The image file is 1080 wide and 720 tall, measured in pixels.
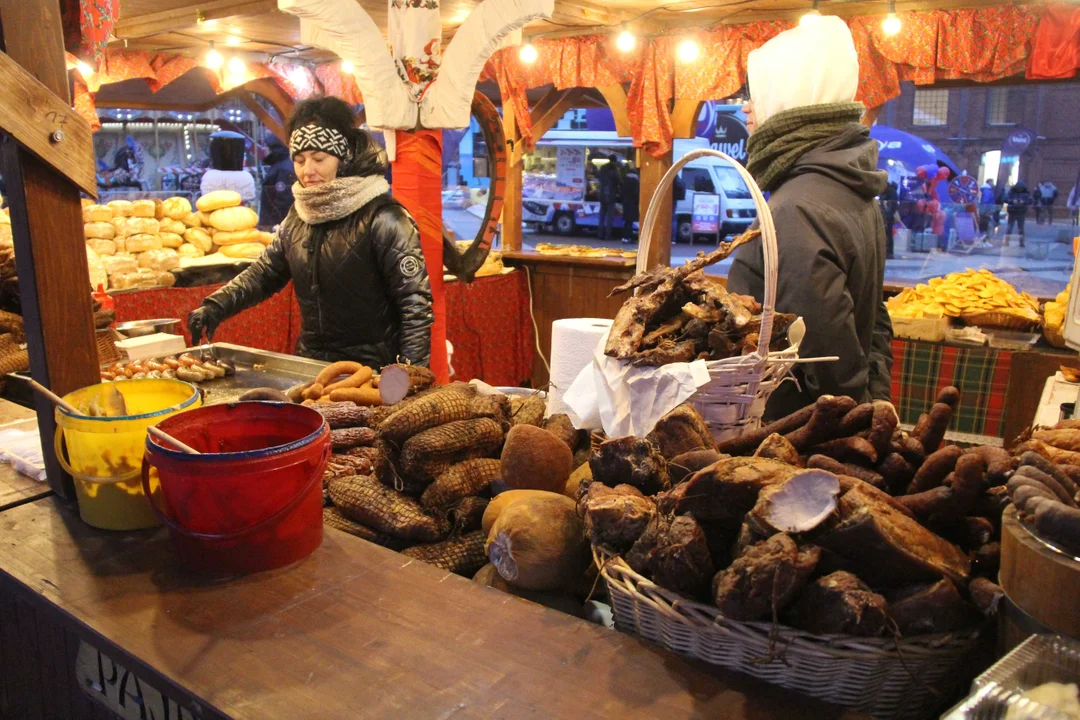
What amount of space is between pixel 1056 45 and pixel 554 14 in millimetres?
3253

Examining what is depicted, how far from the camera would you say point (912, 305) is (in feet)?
17.1

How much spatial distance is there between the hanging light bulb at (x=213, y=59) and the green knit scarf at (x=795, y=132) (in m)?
6.91

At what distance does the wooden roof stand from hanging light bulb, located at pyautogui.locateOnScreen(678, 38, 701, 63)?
0.17 m

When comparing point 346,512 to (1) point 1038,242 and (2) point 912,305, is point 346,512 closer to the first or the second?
(2) point 912,305

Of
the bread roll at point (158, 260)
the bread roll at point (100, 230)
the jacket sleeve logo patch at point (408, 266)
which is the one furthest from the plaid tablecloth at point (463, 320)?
the jacket sleeve logo patch at point (408, 266)

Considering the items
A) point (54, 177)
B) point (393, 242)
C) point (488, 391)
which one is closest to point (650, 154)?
point (393, 242)

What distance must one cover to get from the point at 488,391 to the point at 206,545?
911 millimetres

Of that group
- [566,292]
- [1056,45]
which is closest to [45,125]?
[1056,45]

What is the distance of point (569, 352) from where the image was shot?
6.80 ft

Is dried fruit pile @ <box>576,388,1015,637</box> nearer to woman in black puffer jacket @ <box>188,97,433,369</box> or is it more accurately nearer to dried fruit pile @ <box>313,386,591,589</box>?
dried fruit pile @ <box>313,386,591,589</box>

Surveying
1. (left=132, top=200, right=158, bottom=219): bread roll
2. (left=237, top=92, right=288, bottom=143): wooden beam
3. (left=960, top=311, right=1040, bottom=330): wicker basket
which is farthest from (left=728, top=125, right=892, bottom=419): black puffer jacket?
(left=237, top=92, right=288, bottom=143): wooden beam

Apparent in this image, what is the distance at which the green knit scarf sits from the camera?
8.27ft

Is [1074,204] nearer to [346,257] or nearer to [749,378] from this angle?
[346,257]

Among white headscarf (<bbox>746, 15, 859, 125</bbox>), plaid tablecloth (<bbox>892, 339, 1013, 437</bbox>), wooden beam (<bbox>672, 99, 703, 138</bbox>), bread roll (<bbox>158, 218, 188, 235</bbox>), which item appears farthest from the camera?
wooden beam (<bbox>672, 99, 703, 138</bbox>)
